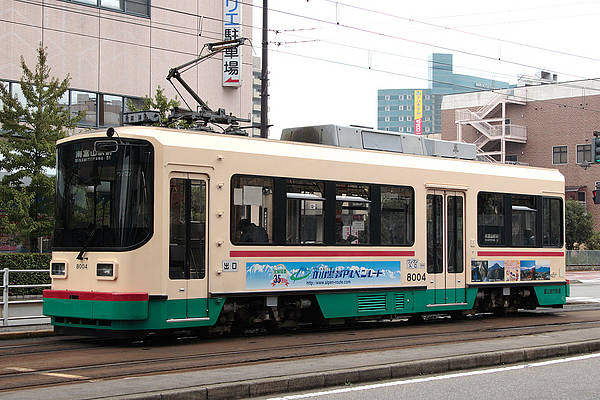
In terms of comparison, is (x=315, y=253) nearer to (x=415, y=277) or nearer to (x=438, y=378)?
(x=415, y=277)

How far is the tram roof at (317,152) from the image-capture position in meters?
13.5

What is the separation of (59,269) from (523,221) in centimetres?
1023

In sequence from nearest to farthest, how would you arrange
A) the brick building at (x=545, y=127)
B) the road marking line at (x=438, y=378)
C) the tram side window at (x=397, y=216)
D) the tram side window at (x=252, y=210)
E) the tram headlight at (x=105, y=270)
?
the road marking line at (x=438, y=378), the tram headlight at (x=105, y=270), the tram side window at (x=252, y=210), the tram side window at (x=397, y=216), the brick building at (x=545, y=127)

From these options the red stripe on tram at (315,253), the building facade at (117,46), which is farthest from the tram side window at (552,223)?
the building facade at (117,46)

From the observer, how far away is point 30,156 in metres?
28.1

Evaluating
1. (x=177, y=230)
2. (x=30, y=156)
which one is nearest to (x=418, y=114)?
(x=30, y=156)

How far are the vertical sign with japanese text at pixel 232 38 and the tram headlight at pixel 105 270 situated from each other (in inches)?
1029

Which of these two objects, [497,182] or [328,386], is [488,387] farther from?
[497,182]

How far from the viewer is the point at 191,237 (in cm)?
1348

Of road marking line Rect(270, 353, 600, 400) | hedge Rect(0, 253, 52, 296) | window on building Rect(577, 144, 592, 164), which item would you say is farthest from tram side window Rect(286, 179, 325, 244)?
window on building Rect(577, 144, 592, 164)

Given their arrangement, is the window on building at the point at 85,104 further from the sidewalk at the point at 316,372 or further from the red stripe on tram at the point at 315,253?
the sidewalk at the point at 316,372

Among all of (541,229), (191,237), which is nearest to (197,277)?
(191,237)

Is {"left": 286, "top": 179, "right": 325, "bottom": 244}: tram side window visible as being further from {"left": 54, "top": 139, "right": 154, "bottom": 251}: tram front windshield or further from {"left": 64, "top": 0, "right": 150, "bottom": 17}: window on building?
{"left": 64, "top": 0, "right": 150, "bottom": 17}: window on building

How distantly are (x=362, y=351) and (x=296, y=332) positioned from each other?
3.45m
